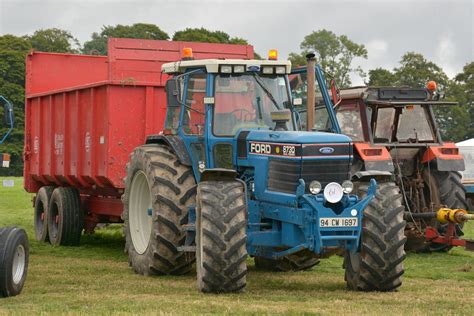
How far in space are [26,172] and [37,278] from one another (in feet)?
24.6

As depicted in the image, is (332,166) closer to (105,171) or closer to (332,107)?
(332,107)

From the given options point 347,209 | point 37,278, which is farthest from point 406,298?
point 37,278

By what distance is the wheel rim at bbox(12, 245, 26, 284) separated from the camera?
1102 centimetres

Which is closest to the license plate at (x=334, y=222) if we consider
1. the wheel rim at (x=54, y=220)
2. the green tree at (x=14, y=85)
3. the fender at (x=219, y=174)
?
the fender at (x=219, y=174)

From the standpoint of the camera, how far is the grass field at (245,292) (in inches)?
378

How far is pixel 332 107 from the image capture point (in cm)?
1295

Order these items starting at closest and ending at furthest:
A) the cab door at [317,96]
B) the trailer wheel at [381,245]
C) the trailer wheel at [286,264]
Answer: the trailer wheel at [381,245]
the cab door at [317,96]
the trailer wheel at [286,264]

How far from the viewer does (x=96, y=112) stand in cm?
1623

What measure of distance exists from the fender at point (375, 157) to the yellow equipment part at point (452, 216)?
921mm

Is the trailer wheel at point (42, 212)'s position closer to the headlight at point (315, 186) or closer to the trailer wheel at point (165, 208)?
the trailer wheel at point (165, 208)

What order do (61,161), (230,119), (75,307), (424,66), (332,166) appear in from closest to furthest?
(75,307) < (332,166) < (230,119) < (61,161) < (424,66)

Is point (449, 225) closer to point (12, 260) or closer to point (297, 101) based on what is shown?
point (297, 101)

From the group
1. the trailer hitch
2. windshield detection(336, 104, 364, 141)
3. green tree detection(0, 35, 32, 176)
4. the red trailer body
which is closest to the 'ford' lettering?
the trailer hitch

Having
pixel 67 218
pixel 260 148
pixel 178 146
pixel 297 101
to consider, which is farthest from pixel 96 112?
pixel 260 148
